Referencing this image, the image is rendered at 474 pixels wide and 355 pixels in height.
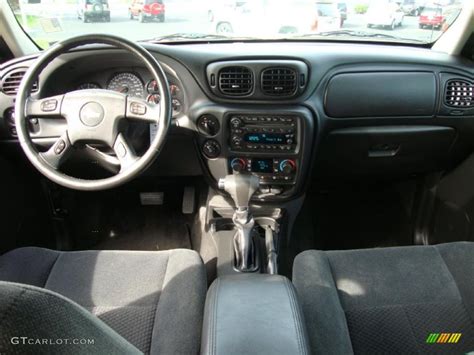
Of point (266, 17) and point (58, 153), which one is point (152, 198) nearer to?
point (58, 153)

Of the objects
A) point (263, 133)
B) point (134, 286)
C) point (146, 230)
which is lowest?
point (146, 230)

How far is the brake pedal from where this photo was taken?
2.41 meters

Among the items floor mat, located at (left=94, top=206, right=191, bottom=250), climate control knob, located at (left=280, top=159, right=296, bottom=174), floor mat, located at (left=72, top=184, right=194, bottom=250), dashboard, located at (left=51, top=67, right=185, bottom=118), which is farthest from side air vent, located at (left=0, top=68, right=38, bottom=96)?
climate control knob, located at (left=280, top=159, right=296, bottom=174)

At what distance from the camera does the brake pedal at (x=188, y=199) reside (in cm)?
241

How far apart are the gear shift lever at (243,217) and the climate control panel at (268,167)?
0.68 ft

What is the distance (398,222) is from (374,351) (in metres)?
1.38

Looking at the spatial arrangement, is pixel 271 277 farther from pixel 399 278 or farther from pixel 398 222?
pixel 398 222

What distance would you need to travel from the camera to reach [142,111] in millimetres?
1428

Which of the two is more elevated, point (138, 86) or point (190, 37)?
point (190, 37)

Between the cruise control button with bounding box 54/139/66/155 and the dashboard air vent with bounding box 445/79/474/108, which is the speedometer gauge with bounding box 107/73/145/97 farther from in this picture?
the dashboard air vent with bounding box 445/79/474/108

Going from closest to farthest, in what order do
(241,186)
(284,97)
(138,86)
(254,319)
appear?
(254,319)
(241,186)
(284,97)
(138,86)

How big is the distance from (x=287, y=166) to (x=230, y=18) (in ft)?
2.28

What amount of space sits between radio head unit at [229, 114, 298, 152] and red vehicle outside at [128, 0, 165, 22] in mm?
596

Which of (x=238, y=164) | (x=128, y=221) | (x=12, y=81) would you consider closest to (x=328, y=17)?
(x=238, y=164)
